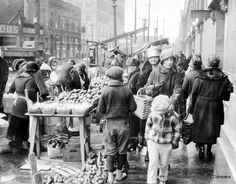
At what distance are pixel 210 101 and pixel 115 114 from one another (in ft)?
6.80

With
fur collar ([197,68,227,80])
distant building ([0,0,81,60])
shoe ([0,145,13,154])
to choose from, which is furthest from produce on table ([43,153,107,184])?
distant building ([0,0,81,60])

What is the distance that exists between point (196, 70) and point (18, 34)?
3640 centimetres

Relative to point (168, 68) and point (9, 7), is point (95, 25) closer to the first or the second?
Result: point (9, 7)

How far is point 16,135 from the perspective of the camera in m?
7.93

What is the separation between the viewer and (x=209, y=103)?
22.9 feet

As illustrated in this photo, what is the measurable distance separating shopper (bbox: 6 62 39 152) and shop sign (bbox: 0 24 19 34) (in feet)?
115

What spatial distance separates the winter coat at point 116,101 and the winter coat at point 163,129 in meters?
0.55

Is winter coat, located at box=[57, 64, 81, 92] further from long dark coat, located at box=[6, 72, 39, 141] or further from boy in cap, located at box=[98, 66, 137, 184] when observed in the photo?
boy in cap, located at box=[98, 66, 137, 184]

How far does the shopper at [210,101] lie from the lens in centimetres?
689

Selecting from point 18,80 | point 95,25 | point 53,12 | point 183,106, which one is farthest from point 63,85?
point 95,25

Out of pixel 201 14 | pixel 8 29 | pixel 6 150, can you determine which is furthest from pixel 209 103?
pixel 8 29

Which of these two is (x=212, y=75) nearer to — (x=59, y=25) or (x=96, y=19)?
(x=59, y=25)

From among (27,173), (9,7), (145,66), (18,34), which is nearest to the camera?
(27,173)

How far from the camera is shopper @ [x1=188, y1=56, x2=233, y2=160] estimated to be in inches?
271
